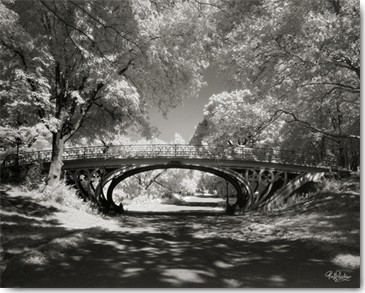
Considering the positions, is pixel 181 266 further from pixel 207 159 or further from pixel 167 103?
pixel 207 159

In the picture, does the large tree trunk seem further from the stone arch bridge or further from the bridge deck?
the bridge deck

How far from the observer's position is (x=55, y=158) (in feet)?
59.9

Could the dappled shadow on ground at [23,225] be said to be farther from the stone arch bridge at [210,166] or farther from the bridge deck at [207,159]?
the bridge deck at [207,159]

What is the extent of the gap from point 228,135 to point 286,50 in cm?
618

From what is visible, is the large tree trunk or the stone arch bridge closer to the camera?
the large tree trunk

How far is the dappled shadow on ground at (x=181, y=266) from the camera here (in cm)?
657

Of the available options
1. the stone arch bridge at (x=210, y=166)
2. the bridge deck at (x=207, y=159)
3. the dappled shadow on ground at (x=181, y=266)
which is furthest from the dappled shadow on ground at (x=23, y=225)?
the bridge deck at (x=207, y=159)

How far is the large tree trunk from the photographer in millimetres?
18125

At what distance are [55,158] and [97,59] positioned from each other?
10.5 meters

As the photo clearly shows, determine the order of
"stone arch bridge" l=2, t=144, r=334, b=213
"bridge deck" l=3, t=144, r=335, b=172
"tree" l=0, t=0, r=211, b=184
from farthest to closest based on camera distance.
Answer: "bridge deck" l=3, t=144, r=335, b=172, "stone arch bridge" l=2, t=144, r=334, b=213, "tree" l=0, t=0, r=211, b=184

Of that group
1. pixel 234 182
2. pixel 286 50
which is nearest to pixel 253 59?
pixel 286 50

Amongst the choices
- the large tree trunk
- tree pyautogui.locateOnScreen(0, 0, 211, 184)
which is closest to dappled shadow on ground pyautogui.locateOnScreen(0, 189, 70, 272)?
the large tree trunk

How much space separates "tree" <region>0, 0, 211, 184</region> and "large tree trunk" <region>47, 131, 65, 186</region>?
2.0 inches

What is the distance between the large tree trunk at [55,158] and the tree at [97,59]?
5 centimetres
